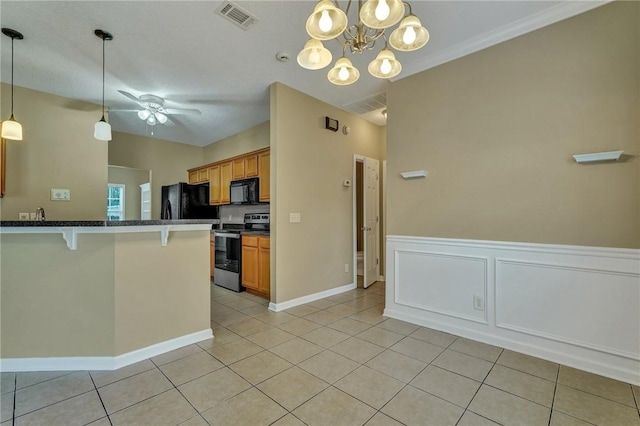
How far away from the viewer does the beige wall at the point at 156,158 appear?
5309 mm

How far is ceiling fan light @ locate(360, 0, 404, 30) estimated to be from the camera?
1469 millimetres

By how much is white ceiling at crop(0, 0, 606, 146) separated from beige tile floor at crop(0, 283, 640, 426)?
2.89 metres

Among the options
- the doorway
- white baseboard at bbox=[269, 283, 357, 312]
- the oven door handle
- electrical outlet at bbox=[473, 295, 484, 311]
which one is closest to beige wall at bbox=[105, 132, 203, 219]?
→ the oven door handle

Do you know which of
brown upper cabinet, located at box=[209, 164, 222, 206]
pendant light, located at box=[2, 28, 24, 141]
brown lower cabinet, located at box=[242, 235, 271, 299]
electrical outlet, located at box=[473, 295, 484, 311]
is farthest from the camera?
brown upper cabinet, located at box=[209, 164, 222, 206]

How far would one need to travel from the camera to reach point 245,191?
190 inches

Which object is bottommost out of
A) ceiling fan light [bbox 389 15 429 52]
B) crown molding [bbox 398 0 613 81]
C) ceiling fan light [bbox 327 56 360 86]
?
ceiling fan light [bbox 327 56 360 86]

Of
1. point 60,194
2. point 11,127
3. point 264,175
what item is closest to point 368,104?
point 264,175

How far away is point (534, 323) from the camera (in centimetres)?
238

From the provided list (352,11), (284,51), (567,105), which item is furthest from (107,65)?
(567,105)

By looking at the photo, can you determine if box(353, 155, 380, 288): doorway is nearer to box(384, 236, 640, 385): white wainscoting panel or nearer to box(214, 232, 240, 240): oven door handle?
box(384, 236, 640, 385): white wainscoting panel

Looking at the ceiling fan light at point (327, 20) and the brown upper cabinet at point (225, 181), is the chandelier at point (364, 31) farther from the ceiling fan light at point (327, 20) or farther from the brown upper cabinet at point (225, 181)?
the brown upper cabinet at point (225, 181)

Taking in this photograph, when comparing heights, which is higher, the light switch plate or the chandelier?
the chandelier

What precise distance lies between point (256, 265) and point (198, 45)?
2824 mm

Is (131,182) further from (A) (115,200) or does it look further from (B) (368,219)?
(B) (368,219)
